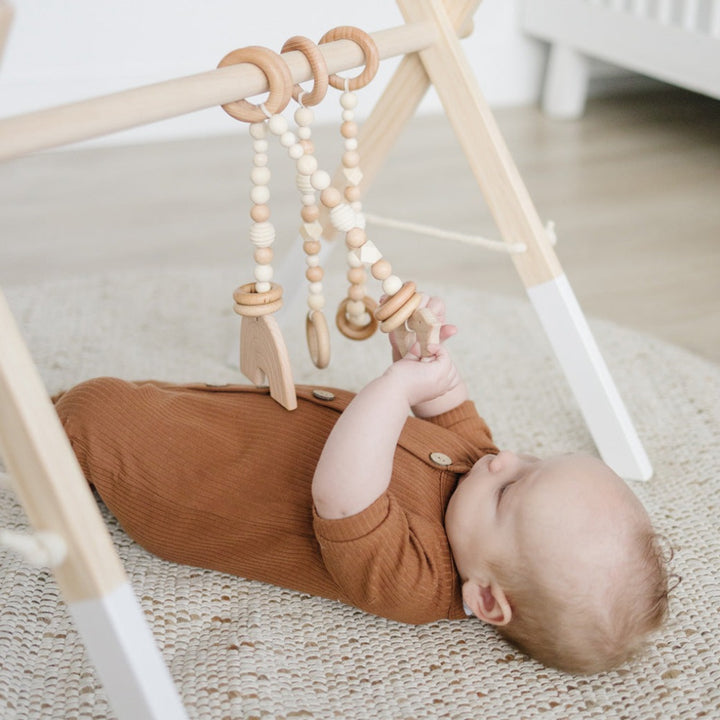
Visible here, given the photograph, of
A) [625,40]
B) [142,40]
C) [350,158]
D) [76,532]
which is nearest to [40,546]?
[76,532]

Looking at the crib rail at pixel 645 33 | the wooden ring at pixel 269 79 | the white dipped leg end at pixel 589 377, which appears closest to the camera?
the wooden ring at pixel 269 79

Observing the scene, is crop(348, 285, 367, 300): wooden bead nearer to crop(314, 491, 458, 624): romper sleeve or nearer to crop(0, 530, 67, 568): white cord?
crop(314, 491, 458, 624): romper sleeve

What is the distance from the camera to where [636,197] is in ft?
6.84

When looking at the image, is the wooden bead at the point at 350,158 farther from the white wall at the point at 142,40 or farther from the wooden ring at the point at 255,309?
the white wall at the point at 142,40

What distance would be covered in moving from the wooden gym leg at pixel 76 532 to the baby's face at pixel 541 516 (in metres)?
0.31

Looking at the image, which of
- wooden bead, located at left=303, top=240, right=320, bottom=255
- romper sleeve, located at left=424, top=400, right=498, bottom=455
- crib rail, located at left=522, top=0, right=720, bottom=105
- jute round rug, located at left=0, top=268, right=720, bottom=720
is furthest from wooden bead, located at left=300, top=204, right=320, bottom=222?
crib rail, located at left=522, top=0, right=720, bottom=105

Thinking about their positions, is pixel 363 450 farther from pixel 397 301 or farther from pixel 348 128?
pixel 348 128

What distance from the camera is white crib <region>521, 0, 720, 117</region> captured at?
205cm

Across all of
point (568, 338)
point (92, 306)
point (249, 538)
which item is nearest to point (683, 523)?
point (568, 338)

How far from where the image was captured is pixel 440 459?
0.91m

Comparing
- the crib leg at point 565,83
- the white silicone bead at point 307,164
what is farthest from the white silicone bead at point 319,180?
the crib leg at point 565,83

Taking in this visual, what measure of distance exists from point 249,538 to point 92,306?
30.4 inches

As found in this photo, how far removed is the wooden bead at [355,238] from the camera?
872 millimetres

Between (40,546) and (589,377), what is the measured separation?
2.30 feet
